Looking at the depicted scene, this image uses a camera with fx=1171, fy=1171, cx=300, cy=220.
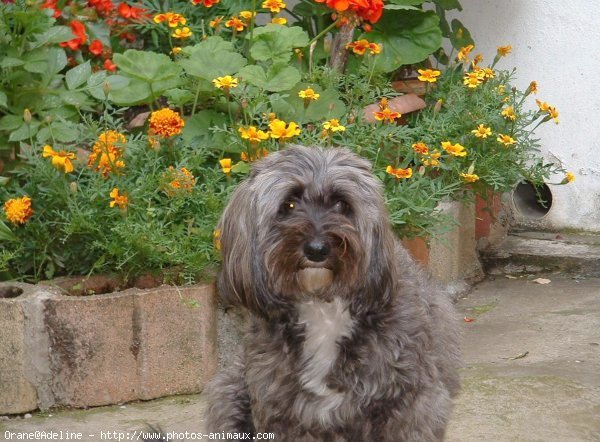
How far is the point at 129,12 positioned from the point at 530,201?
2.56m

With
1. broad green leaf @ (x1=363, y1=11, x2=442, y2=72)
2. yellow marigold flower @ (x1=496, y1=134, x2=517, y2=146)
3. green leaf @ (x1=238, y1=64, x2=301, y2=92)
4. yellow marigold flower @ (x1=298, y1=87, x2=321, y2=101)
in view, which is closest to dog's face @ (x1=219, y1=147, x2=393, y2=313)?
yellow marigold flower @ (x1=298, y1=87, x2=321, y2=101)

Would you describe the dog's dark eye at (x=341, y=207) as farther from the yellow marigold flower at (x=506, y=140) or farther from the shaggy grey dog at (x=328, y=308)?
the yellow marigold flower at (x=506, y=140)

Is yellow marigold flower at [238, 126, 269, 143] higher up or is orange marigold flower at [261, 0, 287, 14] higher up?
orange marigold flower at [261, 0, 287, 14]

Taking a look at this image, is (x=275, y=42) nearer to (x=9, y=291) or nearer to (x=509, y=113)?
(x=509, y=113)

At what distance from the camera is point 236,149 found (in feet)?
15.6

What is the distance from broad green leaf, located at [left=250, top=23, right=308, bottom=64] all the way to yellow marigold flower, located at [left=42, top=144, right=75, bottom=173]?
1.04m

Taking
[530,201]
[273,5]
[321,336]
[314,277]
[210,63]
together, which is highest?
[273,5]

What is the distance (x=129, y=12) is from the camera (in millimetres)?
5520

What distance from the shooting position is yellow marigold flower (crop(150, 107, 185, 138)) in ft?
14.9

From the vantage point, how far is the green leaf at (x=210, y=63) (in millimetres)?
4898

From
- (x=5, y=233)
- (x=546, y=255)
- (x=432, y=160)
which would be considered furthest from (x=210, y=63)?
(x=546, y=255)

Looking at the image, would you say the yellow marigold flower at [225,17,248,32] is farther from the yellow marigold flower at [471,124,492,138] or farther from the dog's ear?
the dog's ear

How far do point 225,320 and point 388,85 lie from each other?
153 cm

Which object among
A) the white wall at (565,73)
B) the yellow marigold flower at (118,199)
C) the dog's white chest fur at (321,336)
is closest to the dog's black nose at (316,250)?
the dog's white chest fur at (321,336)
